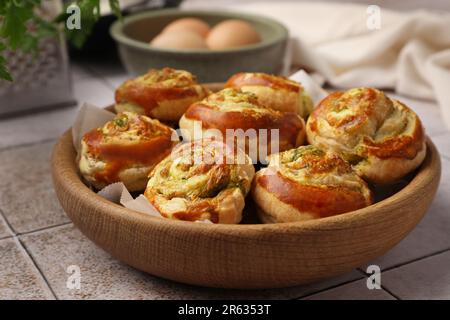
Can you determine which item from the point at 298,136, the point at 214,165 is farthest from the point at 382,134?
the point at 214,165

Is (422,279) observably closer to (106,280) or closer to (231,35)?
(106,280)

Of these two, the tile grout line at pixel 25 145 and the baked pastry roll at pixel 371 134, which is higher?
the baked pastry roll at pixel 371 134

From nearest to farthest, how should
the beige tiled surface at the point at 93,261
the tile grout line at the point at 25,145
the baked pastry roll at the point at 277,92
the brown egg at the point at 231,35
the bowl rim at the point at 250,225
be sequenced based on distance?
the bowl rim at the point at 250,225, the beige tiled surface at the point at 93,261, the baked pastry roll at the point at 277,92, the tile grout line at the point at 25,145, the brown egg at the point at 231,35

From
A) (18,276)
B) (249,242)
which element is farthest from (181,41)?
(249,242)

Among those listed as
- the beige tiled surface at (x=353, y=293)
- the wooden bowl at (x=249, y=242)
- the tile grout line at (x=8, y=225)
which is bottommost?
the tile grout line at (x=8, y=225)

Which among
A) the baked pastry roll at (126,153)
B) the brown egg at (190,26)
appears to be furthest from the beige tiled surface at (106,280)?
the brown egg at (190,26)

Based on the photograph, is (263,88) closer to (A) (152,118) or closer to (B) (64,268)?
(A) (152,118)

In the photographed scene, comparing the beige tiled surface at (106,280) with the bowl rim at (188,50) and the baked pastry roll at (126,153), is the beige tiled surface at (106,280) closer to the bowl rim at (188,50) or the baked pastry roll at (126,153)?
the baked pastry roll at (126,153)
